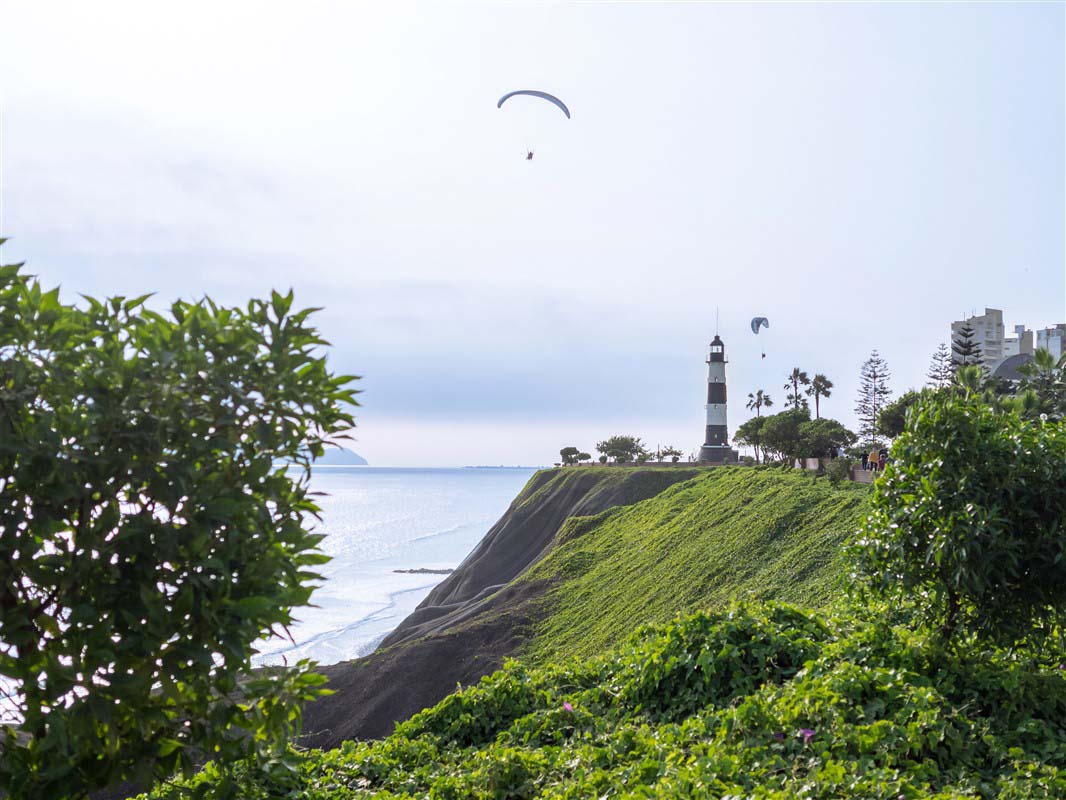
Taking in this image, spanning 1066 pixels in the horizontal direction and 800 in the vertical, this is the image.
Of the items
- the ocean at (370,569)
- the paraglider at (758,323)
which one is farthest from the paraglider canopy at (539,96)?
the paraglider at (758,323)

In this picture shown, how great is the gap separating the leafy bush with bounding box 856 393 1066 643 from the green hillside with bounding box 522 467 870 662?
27.6 feet

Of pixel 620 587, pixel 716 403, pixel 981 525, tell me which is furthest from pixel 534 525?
pixel 981 525

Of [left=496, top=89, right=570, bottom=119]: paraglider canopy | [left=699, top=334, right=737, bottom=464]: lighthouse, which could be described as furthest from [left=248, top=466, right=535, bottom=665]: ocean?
[left=699, top=334, right=737, bottom=464]: lighthouse

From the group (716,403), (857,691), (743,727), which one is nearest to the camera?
(743,727)

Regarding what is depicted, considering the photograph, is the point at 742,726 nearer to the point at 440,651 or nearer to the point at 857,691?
the point at 857,691

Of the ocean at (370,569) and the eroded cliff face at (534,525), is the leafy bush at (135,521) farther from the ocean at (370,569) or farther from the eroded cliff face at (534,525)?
the eroded cliff face at (534,525)

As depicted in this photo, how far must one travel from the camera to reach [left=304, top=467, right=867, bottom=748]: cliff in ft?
63.4

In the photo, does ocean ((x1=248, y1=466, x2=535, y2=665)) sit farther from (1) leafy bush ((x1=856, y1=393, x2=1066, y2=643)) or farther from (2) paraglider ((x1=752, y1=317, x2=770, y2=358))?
(2) paraglider ((x1=752, y1=317, x2=770, y2=358))

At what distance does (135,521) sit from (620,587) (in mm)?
23006

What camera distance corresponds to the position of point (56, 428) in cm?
359

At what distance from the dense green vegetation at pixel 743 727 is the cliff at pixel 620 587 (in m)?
8.97

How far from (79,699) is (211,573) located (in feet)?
2.49

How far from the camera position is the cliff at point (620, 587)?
19.3 m

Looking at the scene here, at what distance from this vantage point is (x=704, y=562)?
918 inches
